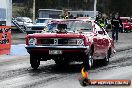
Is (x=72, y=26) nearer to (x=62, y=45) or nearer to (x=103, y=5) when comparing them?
(x=62, y=45)

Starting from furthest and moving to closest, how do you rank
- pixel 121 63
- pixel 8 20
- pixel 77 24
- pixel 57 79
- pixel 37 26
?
pixel 37 26 → pixel 8 20 → pixel 121 63 → pixel 77 24 → pixel 57 79

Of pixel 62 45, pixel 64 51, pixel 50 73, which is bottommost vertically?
pixel 50 73

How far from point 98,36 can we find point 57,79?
3.49 metres

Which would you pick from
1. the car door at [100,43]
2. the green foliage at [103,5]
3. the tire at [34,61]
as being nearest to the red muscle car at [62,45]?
the tire at [34,61]

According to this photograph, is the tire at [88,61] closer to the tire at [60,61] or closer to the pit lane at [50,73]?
the pit lane at [50,73]

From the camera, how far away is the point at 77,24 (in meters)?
14.7

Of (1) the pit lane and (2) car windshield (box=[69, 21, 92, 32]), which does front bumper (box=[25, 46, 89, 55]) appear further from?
(2) car windshield (box=[69, 21, 92, 32])

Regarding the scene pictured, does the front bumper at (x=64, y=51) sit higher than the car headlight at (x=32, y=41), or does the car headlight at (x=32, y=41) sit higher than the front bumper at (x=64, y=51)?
the car headlight at (x=32, y=41)

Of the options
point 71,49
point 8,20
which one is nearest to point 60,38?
point 71,49

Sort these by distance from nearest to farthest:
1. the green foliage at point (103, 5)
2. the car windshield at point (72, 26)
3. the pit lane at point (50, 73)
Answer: the pit lane at point (50, 73) → the car windshield at point (72, 26) → the green foliage at point (103, 5)

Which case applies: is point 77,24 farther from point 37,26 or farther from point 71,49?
point 37,26

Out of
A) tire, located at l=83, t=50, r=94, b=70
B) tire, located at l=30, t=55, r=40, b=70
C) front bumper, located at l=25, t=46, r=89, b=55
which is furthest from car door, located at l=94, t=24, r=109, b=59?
tire, located at l=30, t=55, r=40, b=70

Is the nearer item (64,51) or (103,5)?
(64,51)

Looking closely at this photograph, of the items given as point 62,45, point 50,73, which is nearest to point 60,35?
point 62,45
